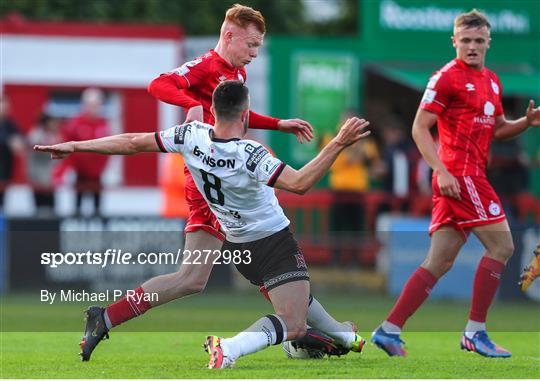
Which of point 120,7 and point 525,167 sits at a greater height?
point 120,7

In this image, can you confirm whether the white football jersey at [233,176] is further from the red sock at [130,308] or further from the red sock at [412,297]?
the red sock at [412,297]

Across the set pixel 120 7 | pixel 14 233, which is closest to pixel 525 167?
pixel 14 233

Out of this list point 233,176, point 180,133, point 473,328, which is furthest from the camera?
point 473,328

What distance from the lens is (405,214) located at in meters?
19.4

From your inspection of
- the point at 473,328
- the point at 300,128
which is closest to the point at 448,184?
the point at 473,328

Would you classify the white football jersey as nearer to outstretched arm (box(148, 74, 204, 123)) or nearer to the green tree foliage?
outstretched arm (box(148, 74, 204, 123))

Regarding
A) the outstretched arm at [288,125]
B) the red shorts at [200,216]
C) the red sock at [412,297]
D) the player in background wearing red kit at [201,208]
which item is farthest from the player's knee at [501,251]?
the red shorts at [200,216]

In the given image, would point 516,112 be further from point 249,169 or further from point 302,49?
point 249,169

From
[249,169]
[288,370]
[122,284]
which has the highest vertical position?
[249,169]

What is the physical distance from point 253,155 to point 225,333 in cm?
399

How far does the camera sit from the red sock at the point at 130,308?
9.12 meters

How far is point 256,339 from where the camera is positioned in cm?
845

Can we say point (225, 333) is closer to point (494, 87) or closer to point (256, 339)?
point (494, 87)

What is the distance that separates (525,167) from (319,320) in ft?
39.0
